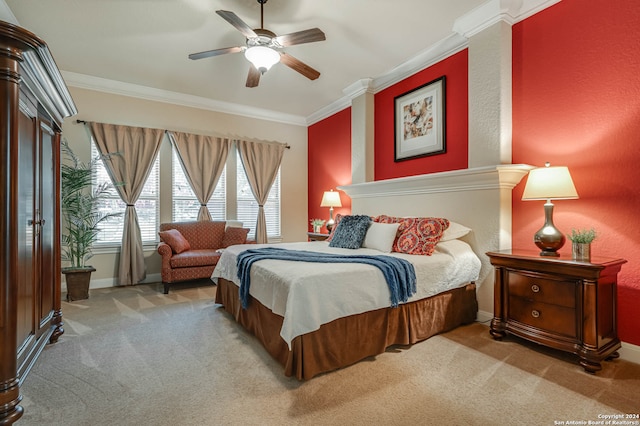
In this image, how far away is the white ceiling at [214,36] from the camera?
289 cm

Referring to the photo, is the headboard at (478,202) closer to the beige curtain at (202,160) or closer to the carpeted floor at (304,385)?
the carpeted floor at (304,385)

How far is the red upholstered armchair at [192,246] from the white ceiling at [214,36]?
2.21m

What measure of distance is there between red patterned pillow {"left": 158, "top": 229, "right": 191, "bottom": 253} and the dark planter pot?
942 millimetres

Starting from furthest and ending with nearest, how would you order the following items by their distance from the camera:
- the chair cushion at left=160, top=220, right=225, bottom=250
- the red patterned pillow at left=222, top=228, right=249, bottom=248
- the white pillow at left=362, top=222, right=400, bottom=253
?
the red patterned pillow at left=222, top=228, right=249, bottom=248
the chair cushion at left=160, top=220, right=225, bottom=250
the white pillow at left=362, top=222, right=400, bottom=253

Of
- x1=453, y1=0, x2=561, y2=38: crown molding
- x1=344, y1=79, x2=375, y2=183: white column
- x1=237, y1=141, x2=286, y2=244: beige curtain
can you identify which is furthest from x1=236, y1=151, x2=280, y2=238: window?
x1=453, y1=0, x2=561, y2=38: crown molding

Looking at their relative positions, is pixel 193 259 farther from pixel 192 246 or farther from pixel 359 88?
pixel 359 88

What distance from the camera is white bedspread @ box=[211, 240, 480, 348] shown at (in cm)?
192

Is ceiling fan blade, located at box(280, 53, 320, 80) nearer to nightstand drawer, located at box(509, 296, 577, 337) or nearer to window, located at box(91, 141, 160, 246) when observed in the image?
nightstand drawer, located at box(509, 296, 577, 337)

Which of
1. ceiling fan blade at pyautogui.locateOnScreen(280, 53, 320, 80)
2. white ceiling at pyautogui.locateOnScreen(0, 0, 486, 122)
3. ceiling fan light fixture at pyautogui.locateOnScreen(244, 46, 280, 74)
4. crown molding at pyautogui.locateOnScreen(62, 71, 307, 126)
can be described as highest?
white ceiling at pyautogui.locateOnScreen(0, 0, 486, 122)

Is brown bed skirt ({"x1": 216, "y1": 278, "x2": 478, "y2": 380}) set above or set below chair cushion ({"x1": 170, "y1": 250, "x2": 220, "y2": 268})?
below

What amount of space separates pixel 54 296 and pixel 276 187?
3.93 meters

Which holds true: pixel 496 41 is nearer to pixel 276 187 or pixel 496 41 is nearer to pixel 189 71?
pixel 189 71

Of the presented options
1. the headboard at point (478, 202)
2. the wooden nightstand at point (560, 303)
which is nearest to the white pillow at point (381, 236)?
the headboard at point (478, 202)

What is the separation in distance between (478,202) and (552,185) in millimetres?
820
